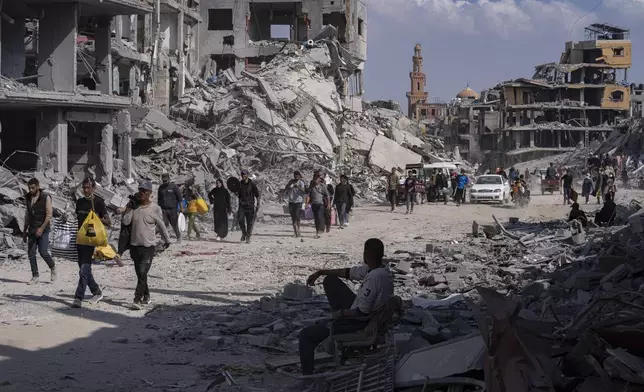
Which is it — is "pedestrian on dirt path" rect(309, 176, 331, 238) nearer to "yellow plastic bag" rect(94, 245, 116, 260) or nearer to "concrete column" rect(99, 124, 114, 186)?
"yellow plastic bag" rect(94, 245, 116, 260)

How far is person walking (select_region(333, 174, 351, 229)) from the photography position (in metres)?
23.6

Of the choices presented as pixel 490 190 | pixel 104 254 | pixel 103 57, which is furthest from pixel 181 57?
pixel 104 254

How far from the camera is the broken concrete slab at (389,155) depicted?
47344mm

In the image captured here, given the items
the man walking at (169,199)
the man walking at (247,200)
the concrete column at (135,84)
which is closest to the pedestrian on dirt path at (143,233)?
the man walking at (169,199)

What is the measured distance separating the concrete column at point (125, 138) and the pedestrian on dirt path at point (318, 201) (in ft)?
33.9

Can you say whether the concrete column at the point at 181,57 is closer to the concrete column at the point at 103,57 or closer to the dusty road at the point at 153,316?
the concrete column at the point at 103,57

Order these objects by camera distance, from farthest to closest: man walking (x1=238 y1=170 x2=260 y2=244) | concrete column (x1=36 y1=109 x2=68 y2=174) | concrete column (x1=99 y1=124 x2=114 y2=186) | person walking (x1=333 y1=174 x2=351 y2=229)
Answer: concrete column (x1=99 y1=124 x2=114 y2=186), concrete column (x1=36 y1=109 x2=68 y2=174), person walking (x1=333 y1=174 x2=351 y2=229), man walking (x1=238 y1=170 x2=260 y2=244)

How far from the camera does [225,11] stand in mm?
62125

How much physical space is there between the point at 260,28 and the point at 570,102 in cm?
4331

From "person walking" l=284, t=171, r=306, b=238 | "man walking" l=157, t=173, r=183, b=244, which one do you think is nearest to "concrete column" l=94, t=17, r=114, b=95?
"person walking" l=284, t=171, r=306, b=238

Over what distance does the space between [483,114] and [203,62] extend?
1929 inches

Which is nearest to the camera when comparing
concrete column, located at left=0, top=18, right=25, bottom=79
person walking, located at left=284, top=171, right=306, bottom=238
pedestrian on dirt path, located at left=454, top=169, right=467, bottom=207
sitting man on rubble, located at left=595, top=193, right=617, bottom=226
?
person walking, located at left=284, top=171, right=306, bottom=238

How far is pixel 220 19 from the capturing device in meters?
62.8

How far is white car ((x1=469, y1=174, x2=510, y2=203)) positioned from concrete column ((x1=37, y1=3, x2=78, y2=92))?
17.9m
